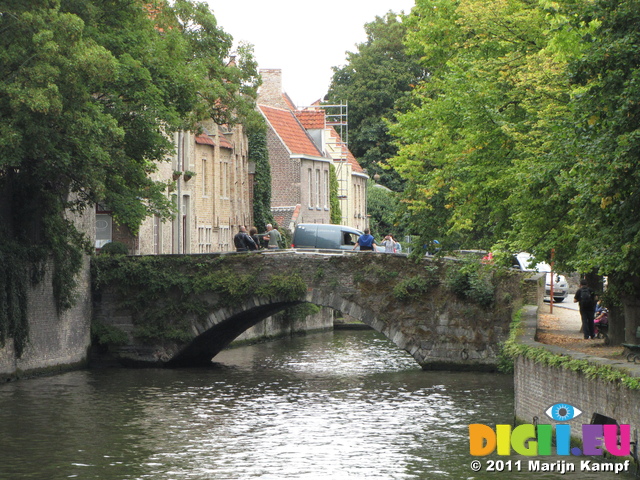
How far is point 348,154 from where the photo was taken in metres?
69.6

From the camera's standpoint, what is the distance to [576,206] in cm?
1811

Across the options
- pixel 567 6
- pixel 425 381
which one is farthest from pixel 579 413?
pixel 425 381

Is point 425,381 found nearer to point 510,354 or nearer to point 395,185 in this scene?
point 510,354

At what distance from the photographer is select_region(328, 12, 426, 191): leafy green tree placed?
69.5m

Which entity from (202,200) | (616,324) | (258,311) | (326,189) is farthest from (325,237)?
(616,324)

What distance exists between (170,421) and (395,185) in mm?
56403

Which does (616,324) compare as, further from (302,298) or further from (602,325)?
(302,298)

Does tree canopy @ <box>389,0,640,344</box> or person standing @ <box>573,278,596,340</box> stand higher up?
tree canopy @ <box>389,0,640,344</box>

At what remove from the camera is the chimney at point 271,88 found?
205ft

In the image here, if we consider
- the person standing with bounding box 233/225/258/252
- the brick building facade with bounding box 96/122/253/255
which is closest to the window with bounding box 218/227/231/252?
the brick building facade with bounding box 96/122/253/255

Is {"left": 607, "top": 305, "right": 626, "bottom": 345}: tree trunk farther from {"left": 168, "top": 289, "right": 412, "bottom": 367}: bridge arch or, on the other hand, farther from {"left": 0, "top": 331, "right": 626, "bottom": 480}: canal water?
{"left": 168, "top": 289, "right": 412, "bottom": 367}: bridge arch

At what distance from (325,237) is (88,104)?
20.0 metres

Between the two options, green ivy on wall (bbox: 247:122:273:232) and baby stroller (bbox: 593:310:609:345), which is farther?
green ivy on wall (bbox: 247:122:273:232)

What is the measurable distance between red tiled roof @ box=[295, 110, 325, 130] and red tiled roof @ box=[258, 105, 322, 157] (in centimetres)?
101
